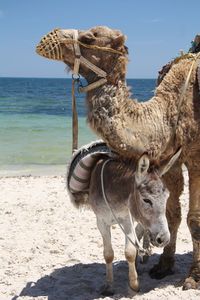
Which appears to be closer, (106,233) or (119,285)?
(106,233)

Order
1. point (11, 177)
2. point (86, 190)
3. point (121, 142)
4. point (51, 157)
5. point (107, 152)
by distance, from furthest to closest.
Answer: point (51, 157)
point (11, 177)
point (86, 190)
point (107, 152)
point (121, 142)

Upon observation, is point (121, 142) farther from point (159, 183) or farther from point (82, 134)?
point (82, 134)

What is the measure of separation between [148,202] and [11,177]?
731 centimetres

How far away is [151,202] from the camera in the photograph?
4242 mm

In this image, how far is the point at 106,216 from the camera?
459 centimetres

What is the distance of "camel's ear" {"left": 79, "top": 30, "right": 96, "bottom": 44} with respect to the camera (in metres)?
4.16

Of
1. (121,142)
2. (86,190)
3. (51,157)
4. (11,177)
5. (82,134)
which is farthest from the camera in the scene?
(82,134)

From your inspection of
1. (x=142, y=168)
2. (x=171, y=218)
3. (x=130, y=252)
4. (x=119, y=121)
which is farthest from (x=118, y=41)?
(x=171, y=218)

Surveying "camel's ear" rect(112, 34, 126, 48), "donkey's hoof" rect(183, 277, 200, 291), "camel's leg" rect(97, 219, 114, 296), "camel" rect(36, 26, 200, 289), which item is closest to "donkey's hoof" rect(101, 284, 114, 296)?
"camel's leg" rect(97, 219, 114, 296)

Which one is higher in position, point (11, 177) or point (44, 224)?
point (44, 224)

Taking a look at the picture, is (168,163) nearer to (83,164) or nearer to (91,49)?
(83,164)

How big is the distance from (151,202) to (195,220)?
35.3 inches

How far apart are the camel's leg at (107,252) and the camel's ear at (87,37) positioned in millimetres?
1597

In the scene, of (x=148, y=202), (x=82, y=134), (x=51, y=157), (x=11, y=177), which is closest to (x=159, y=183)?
(x=148, y=202)
